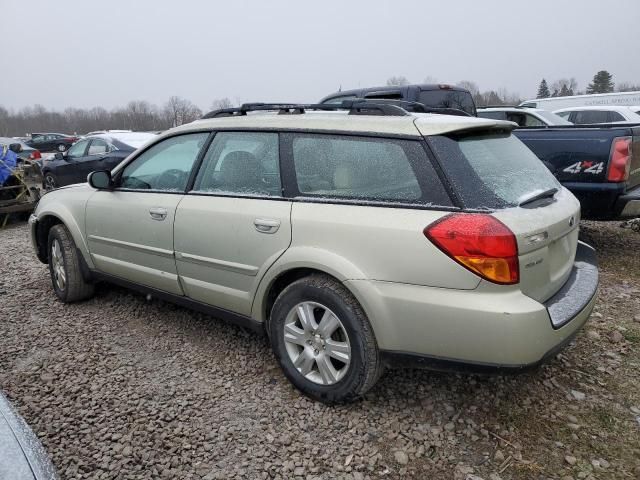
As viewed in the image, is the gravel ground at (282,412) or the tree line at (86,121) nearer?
the gravel ground at (282,412)

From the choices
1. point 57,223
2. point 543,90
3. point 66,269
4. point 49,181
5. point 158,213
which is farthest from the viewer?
point 543,90

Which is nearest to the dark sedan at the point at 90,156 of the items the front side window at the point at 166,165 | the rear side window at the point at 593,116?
the front side window at the point at 166,165

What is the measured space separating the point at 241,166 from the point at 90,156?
8771 mm

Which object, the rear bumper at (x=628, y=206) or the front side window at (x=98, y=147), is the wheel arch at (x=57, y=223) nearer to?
the rear bumper at (x=628, y=206)

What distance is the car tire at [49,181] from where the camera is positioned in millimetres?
11342

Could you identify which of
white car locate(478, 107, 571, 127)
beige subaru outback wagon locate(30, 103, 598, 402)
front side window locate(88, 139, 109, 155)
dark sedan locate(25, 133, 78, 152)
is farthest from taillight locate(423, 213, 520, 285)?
dark sedan locate(25, 133, 78, 152)

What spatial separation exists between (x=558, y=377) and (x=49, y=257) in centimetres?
440

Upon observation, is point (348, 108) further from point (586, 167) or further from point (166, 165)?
point (586, 167)

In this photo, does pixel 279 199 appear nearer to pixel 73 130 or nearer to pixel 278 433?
pixel 278 433

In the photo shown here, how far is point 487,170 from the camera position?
2447mm

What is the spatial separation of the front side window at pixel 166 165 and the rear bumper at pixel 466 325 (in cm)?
164

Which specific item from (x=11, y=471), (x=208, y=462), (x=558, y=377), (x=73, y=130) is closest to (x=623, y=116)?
(x=558, y=377)

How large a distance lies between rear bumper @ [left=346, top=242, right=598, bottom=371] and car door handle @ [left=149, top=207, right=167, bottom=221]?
5.18 feet

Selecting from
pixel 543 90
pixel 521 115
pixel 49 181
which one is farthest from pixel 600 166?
pixel 543 90
